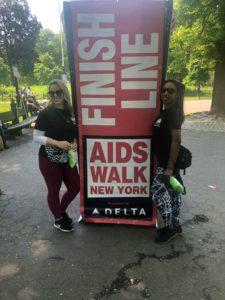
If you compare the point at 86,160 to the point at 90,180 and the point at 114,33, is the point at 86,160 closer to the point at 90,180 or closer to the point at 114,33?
the point at 90,180

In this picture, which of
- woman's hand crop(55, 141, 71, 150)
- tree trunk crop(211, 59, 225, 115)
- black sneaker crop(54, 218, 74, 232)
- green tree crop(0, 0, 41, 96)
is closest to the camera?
woman's hand crop(55, 141, 71, 150)

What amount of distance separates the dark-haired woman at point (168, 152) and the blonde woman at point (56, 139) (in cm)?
95

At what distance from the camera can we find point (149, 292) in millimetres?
2734

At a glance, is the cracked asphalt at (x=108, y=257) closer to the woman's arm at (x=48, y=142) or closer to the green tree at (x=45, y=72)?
the woman's arm at (x=48, y=142)

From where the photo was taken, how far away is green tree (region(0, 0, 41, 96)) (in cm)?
3033

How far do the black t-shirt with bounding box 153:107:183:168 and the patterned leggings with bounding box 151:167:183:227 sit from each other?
17cm

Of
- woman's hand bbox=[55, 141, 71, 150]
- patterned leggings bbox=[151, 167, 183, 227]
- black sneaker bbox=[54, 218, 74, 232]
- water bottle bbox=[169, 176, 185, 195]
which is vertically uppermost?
woman's hand bbox=[55, 141, 71, 150]

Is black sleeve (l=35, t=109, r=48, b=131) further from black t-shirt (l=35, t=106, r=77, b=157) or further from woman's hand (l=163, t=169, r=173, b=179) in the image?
woman's hand (l=163, t=169, r=173, b=179)

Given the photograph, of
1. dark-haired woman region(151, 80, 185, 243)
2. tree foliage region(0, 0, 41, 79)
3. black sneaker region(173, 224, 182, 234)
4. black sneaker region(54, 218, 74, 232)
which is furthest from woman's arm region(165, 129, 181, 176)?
tree foliage region(0, 0, 41, 79)

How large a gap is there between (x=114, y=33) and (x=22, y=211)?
2.74 metres

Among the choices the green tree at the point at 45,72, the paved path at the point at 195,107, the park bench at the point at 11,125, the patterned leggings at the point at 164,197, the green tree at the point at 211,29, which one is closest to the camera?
the patterned leggings at the point at 164,197

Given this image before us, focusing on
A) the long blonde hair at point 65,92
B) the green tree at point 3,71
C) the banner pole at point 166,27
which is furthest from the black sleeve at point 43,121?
the green tree at point 3,71

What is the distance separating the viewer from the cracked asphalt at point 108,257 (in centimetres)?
276

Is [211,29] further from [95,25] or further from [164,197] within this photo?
[164,197]
